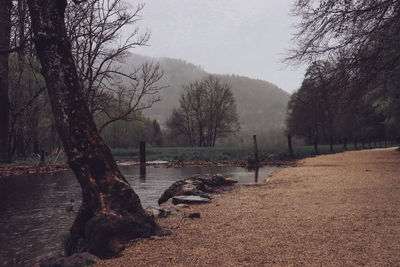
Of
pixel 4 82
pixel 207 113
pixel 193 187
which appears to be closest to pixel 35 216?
pixel 193 187

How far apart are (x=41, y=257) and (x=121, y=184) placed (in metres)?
1.19

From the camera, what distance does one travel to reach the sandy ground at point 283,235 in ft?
9.17

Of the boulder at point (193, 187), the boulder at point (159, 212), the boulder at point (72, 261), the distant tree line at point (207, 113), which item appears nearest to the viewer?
the boulder at point (72, 261)

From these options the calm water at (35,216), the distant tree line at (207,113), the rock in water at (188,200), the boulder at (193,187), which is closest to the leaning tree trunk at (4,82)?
the calm water at (35,216)

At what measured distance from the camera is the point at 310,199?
567 cm

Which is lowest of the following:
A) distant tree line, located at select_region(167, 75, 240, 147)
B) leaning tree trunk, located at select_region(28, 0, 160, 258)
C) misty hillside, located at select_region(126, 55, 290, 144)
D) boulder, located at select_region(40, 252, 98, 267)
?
boulder, located at select_region(40, 252, 98, 267)

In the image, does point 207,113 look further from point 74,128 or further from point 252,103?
point 252,103

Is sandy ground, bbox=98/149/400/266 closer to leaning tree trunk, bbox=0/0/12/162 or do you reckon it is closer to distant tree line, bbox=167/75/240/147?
leaning tree trunk, bbox=0/0/12/162

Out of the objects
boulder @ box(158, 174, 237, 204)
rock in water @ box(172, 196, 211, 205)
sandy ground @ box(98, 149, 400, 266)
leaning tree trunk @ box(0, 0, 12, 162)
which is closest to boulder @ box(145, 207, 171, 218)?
sandy ground @ box(98, 149, 400, 266)

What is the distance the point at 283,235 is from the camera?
3488 mm

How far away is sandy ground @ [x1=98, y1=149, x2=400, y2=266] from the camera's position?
279cm

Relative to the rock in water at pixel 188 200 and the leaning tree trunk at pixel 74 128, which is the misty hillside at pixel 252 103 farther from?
the leaning tree trunk at pixel 74 128

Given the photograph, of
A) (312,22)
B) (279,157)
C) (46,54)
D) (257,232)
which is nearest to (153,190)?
(257,232)

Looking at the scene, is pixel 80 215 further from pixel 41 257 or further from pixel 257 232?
pixel 257 232
